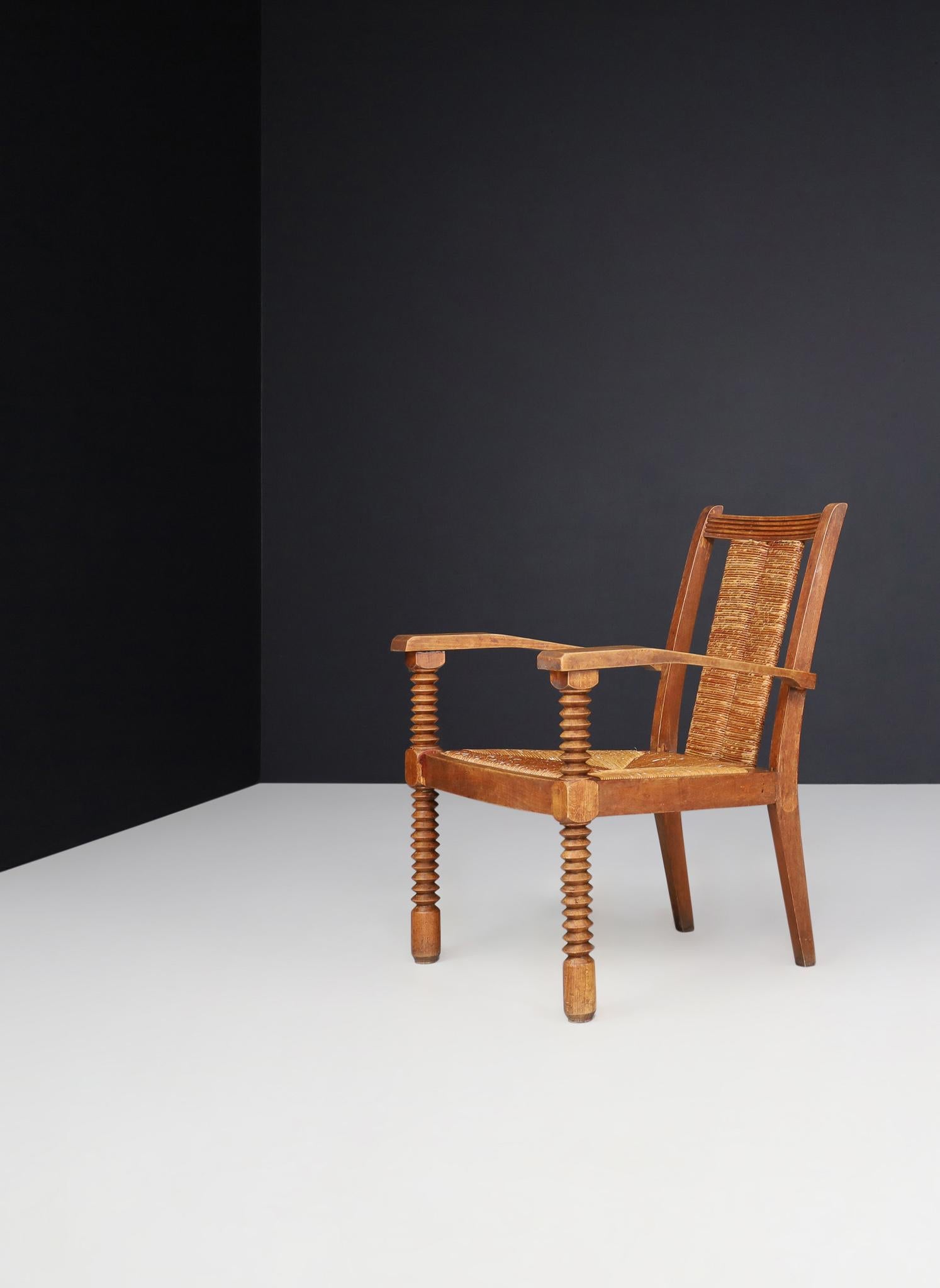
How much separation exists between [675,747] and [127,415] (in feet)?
7.48

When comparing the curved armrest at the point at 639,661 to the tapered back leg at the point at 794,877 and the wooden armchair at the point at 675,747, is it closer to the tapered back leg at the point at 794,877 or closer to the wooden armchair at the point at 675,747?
the wooden armchair at the point at 675,747

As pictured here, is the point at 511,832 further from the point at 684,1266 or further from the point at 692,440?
the point at 684,1266

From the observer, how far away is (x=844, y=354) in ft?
16.9

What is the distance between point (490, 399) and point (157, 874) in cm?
253

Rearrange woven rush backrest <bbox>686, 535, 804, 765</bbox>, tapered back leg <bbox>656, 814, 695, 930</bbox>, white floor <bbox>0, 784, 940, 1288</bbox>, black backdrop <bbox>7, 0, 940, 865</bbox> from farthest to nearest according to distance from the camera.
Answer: black backdrop <bbox>7, 0, 940, 865</bbox> < tapered back leg <bbox>656, 814, 695, 930</bbox> < woven rush backrest <bbox>686, 535, 804, 765</bbox> < white floor <bbox>0, 784, 940, 1288</bbox>

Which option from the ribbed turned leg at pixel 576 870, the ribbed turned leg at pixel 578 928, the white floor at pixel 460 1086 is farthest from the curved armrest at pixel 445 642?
the white floor at pixel 460 1086

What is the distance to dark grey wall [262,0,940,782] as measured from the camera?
5145 millimetres

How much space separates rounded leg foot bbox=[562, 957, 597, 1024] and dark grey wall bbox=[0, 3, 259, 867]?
75.2 inches

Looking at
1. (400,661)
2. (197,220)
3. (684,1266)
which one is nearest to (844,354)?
(400,661)

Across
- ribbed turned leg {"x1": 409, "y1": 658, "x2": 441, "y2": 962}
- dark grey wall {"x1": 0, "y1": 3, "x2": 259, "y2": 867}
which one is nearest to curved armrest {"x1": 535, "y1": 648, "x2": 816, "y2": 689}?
ribbed turned leg {"x1": 409, "y1": 658, "x2": 441, "y2": 962}

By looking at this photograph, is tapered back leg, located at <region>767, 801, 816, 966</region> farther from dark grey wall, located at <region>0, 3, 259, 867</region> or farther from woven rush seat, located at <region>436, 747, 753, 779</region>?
Answer: dark grey wall, located at <region>0, 3, 259, 867</region>

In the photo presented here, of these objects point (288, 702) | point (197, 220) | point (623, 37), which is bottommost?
point (288, 702)

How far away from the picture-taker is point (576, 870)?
2197 millimetres

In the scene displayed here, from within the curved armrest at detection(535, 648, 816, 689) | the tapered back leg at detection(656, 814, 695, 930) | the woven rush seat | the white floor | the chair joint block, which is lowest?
the white floor
